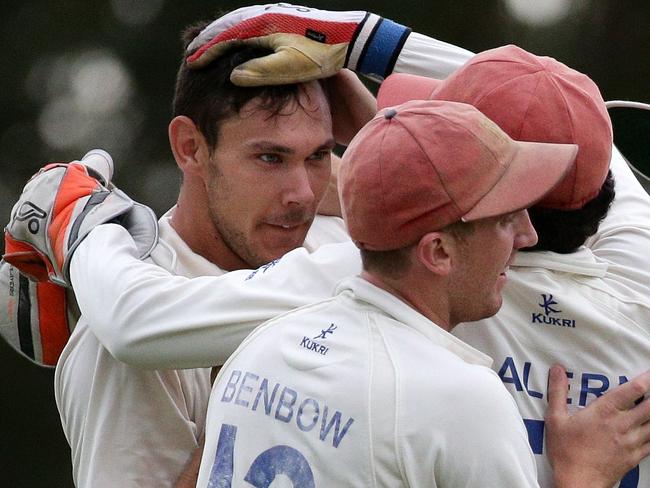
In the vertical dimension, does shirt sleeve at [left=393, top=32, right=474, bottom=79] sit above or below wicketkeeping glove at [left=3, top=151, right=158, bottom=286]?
above

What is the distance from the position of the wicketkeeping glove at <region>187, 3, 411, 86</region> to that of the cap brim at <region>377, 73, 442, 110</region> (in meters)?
0.24

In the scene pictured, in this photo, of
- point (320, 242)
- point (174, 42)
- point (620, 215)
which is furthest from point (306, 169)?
point (174, 42)

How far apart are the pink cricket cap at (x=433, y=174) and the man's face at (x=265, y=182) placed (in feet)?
2.58

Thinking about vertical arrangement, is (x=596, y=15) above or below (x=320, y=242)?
below

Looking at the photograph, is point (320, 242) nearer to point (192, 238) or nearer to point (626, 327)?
point (192, 238)

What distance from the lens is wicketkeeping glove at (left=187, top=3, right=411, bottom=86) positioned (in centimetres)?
268

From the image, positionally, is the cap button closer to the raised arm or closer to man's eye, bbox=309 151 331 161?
the raised arm

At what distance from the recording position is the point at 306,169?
112 inches

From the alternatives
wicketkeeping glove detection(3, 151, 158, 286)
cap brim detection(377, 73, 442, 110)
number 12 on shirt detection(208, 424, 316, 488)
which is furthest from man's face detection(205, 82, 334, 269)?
number 12 on shirt detection(208, 424, 316, 488)

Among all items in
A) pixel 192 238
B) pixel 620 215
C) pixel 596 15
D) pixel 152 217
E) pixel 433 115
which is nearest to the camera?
pixel 433 115

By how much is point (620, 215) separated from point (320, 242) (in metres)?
0.72

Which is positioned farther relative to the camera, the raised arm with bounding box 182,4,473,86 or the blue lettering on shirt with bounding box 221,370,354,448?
the raised arm with bounding box 182,4,473,86

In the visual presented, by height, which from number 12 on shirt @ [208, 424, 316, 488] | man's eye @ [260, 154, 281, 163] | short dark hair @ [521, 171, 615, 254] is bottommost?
man's eye @ [260, 154, 281, 163]

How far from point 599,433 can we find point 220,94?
1087mm
